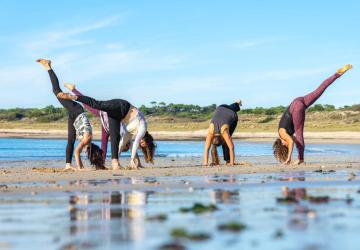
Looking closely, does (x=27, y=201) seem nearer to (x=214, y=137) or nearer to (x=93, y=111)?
(x=93, y=111)

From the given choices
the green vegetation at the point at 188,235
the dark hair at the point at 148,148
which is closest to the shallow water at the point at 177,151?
the dark hair at the point at 148,148

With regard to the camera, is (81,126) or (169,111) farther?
(169,111)

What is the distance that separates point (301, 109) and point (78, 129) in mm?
5761

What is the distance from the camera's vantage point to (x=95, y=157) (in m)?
18.2

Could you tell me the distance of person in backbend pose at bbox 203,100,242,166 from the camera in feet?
64.8

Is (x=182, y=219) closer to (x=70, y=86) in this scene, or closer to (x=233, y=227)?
(x=233, y=227)

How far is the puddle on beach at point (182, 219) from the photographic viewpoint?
6.69m

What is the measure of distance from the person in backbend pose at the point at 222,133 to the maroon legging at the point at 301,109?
154cm

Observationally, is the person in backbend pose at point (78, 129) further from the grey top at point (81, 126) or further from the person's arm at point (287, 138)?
the person's arm at point (287, 138)

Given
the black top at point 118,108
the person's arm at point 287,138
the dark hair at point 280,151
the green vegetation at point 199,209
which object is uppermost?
the black top at point 118,108

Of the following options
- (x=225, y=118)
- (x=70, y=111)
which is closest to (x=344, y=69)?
(x=225, y=118)

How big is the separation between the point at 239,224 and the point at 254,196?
123 inches

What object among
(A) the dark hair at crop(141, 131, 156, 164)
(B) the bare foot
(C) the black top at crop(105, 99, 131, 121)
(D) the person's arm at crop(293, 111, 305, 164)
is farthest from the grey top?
(D) the person's arm at crop(293, 111, 305, 164)

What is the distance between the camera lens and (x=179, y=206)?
31.0 ft
